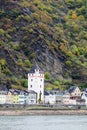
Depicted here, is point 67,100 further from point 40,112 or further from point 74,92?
point 40,112

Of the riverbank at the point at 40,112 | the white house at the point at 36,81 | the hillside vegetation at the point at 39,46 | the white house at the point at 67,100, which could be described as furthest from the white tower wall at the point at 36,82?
the riverbank at the point at 40,112

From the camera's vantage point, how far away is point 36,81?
390 feet

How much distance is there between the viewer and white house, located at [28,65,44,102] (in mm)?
117838

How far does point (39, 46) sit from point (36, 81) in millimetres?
16252

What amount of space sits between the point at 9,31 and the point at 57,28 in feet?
51.7

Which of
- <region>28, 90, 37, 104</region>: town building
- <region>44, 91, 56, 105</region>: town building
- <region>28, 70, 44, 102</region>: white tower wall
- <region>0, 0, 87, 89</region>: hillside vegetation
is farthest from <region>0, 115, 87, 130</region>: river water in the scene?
<region>0, 0, 87, 89</region>: hillside vegetation

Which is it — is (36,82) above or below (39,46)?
below

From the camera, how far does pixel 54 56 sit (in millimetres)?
134375

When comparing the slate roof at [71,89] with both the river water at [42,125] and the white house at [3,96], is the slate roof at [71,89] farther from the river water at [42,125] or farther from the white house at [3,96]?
the river water at [42,125]

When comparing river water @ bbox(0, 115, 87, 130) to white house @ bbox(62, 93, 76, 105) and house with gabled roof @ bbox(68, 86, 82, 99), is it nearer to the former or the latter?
white house @ bbox(62, 93, 76, 105)

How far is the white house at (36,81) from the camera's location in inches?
4639

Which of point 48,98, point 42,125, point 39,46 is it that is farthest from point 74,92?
point 42,125

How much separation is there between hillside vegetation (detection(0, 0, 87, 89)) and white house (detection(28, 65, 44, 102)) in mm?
2051

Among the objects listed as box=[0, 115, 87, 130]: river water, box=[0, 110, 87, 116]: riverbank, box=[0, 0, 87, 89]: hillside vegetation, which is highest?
box=[0, 0, 87, 89]: hillside vegetation
